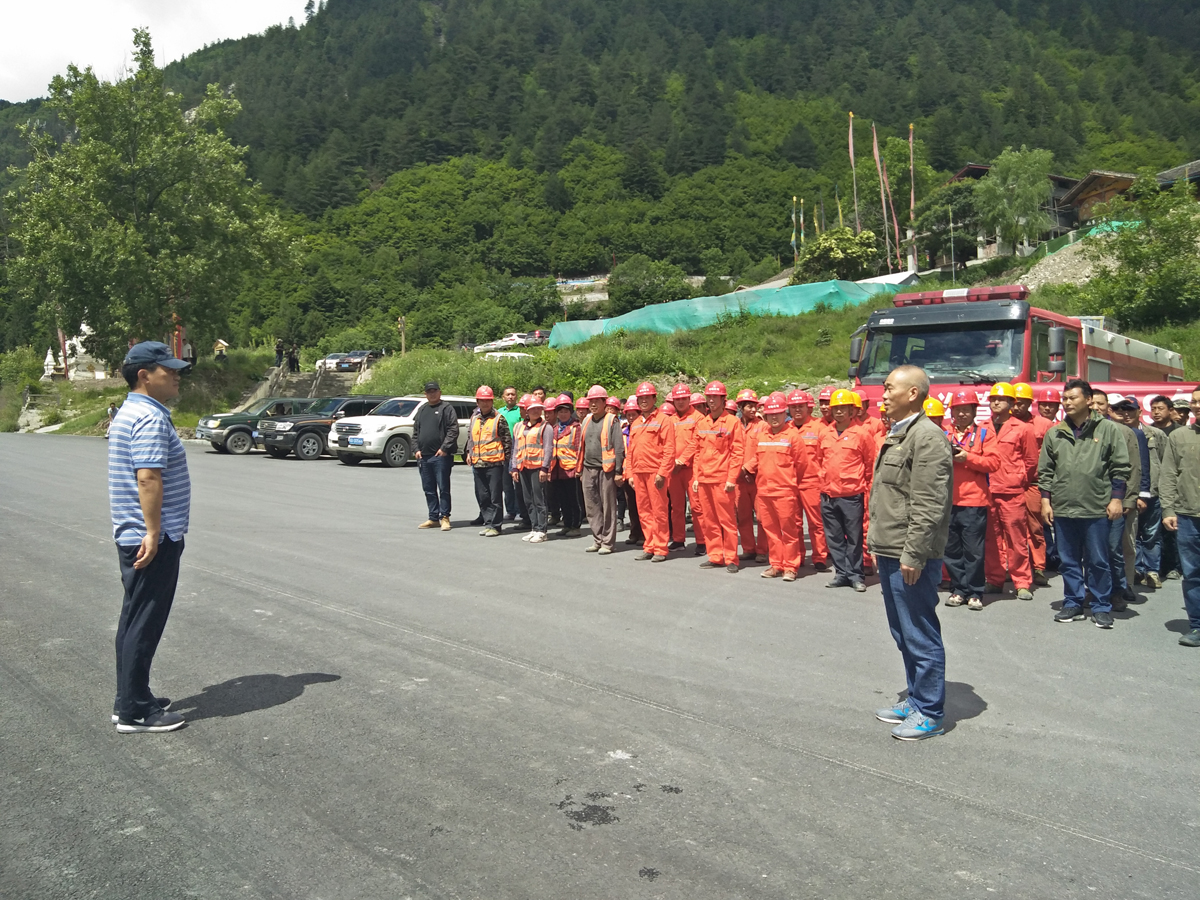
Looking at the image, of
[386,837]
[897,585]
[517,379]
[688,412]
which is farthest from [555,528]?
[517,379]

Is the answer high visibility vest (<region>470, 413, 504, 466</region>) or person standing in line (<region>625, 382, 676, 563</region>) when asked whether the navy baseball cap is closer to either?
person standing in line (<region>625, 382, 676, 563</region>)

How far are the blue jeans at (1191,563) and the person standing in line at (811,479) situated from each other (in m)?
3.33

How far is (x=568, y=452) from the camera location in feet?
38.8

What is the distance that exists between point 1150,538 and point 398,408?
60.7ft

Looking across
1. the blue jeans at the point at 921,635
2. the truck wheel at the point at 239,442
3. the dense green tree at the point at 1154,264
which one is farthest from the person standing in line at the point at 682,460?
the dense green tree at the point at 1154,264

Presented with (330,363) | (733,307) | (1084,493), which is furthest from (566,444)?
(330,363)

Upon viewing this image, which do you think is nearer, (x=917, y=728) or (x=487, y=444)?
(x=917, y=728)

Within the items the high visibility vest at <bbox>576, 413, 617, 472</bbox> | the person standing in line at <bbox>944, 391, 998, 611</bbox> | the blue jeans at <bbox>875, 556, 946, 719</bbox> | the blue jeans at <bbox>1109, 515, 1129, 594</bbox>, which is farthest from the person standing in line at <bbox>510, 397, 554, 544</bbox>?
the blue jeans at <bbox>875, 556, 946, 719</bbox>

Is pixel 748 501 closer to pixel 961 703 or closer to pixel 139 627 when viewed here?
pixel 961 703

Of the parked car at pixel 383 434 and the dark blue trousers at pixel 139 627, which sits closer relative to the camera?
the dark blue trousers at pixel 139 627

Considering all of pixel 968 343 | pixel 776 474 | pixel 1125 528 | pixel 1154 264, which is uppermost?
pixel 1154 264

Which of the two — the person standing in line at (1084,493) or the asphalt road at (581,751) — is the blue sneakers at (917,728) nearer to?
the asphalt road at (581,751)

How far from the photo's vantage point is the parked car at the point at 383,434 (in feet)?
76.6

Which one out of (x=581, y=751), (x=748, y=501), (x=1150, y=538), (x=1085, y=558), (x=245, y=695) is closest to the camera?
(x=581, y=751)
